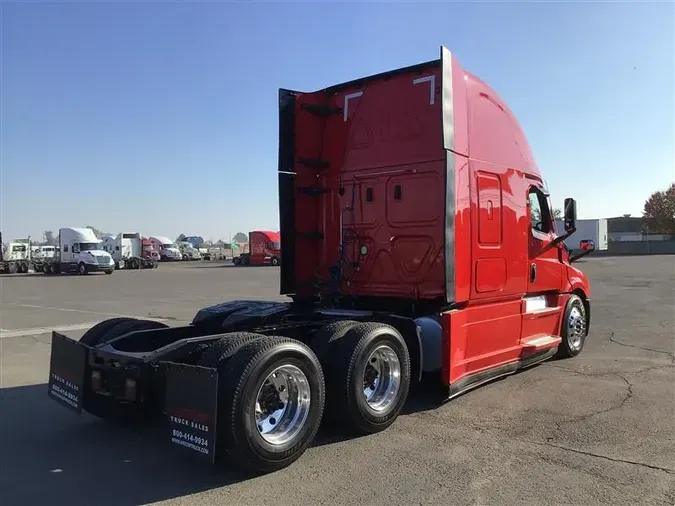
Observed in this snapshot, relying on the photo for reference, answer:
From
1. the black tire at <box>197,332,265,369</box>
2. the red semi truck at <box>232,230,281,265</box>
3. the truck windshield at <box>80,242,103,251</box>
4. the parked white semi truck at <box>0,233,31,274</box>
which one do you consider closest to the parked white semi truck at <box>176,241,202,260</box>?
the parked white semi truck at <box>0,233,31,274</box>

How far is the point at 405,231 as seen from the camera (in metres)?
6.63

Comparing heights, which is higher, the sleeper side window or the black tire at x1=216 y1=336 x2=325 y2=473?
the sleeper side window

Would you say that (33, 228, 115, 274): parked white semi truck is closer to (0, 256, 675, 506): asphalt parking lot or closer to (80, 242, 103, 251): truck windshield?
(80, 242, 103, 251): truck windshield

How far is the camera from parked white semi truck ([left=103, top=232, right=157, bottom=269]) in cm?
5184

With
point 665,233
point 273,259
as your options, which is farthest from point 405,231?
point 665,233

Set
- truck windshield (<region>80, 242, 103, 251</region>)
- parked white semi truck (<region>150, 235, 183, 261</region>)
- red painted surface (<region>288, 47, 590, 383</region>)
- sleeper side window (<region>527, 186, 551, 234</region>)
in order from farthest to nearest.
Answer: parked white semi truck (<region>150, 235, 183, 261</region>), truck windshield (<region>80, 242, 103, 251</region>), sleeper side window (<region>527, 186, 551, 234</region>), red painted surface (<region>288, 47, 590, 383</region>)

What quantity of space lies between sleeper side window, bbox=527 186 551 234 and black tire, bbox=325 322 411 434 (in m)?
3.62

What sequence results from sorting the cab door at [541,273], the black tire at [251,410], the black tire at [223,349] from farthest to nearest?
1. the cab door at [541,273]
2. the black tire at [223,349]
3. the black tire at [251,410]

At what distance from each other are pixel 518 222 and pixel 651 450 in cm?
335

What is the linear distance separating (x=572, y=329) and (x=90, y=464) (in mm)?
6884

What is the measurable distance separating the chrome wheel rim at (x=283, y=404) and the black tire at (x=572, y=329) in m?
5.18

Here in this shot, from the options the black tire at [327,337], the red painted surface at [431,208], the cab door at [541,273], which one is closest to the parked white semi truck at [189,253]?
the red painted surface at [431,208]

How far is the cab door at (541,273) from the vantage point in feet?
24.9

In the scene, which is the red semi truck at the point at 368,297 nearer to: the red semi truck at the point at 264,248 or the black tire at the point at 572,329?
the black tire at the point at 572,329
